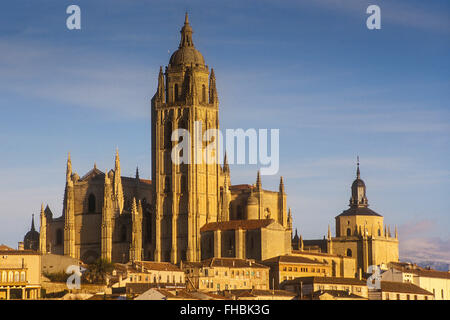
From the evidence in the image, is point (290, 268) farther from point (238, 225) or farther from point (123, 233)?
point (123, 233)

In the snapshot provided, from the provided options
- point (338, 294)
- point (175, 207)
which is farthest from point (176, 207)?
point (338, 294)

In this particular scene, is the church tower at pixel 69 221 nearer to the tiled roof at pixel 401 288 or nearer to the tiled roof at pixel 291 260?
the tiled roof at pixel 291 260

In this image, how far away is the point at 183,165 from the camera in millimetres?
150125

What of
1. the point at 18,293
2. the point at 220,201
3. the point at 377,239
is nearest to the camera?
the point at 18,293

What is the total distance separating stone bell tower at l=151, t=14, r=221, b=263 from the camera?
487ft

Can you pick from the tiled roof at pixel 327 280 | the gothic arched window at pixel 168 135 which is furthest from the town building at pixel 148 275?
the gothic arched window at pixel 168 135

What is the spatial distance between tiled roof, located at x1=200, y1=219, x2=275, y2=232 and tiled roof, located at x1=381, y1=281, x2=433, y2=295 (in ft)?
42.7

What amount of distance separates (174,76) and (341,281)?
27988mm

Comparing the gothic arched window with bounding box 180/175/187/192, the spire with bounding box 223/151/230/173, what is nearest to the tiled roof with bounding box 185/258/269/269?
the gothic arched window with bounding box 180/175/187/192

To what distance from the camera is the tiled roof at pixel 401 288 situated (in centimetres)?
14589

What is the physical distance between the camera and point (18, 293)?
429ft

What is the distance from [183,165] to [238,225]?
888 cm
